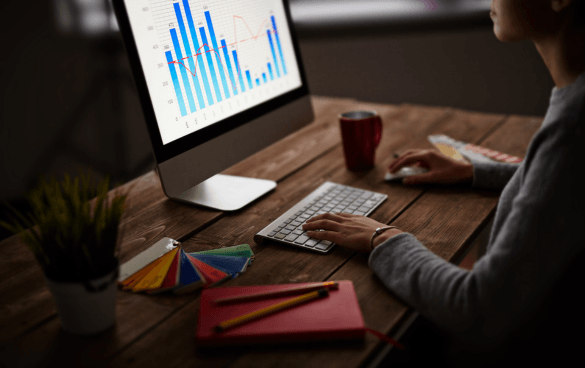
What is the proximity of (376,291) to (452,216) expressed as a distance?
318mm

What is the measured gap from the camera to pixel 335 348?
1.86ft

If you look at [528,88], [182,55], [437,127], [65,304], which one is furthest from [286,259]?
[528,88]

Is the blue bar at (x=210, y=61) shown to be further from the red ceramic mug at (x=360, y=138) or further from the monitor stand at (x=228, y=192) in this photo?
the red ceramic mug at (x=360, y=138)

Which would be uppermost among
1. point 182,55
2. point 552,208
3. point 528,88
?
point 182,55

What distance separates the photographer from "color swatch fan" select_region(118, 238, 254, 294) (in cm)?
70

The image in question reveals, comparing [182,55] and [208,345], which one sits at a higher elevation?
[182,55]

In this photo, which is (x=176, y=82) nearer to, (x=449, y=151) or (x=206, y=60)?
(x=206, y=60)

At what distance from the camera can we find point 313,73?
2.81 meters

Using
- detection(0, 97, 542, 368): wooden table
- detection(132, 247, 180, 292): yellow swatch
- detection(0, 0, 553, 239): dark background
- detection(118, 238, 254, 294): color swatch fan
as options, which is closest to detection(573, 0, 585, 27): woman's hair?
detection(0, 97, 542, 368): wooden table

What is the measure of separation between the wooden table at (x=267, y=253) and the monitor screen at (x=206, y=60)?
181 millimetres

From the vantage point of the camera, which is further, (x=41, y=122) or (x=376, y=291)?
(x=41, y=122)

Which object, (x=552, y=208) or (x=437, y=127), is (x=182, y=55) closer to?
(x=552, y=208)

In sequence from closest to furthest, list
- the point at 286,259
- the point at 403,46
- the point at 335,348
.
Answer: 1. the point at 335,348
2. the point at 286,259
3. the point at 403,46

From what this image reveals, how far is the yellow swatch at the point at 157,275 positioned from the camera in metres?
0.71
